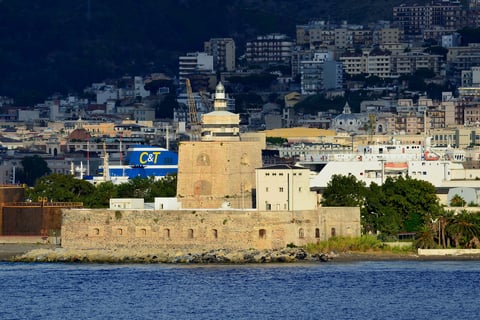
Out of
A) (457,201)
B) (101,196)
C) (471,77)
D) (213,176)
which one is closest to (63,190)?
(101,196)

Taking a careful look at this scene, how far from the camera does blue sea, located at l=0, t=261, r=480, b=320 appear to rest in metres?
75.4

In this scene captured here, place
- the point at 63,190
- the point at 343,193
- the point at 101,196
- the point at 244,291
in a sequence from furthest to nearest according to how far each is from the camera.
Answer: the point at 63,190
the point at 101,196
the point at 343,193
the point at 244,291

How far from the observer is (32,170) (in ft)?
472

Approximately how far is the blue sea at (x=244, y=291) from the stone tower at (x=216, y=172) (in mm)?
7216

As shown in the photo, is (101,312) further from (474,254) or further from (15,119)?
(15,119)

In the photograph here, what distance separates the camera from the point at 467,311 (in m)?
74.9

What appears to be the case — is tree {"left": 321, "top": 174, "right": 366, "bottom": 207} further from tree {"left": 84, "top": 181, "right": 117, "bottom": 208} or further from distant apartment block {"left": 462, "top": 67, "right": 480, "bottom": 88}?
distant apartment block {"left": 462, "top": 67, "right": 480, "bottom": 88}

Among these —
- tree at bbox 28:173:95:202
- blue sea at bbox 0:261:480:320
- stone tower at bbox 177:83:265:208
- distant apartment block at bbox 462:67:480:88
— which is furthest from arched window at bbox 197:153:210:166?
distant apartment block at bbox 462:67:480:88

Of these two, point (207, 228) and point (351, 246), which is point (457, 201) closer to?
point (351, 246)

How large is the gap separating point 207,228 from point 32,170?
54.8 meters

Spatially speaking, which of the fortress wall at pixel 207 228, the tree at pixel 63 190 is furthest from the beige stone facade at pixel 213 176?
the tree at pixel 63 190

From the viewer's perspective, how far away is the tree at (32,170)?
464 ft

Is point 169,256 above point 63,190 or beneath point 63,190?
beneath

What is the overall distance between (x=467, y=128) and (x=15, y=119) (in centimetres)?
→ 5829
